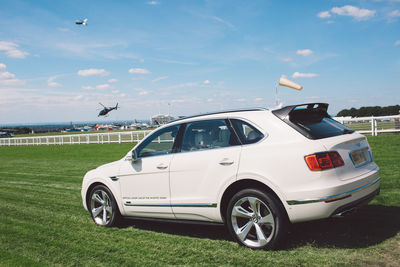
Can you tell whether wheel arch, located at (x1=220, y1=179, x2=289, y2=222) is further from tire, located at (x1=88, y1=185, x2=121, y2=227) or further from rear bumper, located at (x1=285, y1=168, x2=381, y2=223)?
tire, located at (x1=88, y1=185, x2=121, y2=227)

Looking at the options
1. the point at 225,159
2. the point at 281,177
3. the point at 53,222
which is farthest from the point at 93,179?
the point at 281,177

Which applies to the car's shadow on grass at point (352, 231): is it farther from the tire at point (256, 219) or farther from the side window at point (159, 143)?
the side window at point (159, 143)

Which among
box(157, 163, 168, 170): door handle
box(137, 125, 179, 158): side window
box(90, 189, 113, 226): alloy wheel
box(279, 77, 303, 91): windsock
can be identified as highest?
box(279, 77, 303, 91): windsock

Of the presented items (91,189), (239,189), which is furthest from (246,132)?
(91,189)

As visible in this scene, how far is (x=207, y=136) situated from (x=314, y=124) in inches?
56.5

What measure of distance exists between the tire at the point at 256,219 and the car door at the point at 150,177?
1087mm

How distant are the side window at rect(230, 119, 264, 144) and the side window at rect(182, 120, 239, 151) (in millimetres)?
95

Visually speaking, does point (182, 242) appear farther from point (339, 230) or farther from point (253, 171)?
point (339, 230)

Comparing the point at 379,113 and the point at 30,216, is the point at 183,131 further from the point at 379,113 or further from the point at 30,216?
the point at 379,113

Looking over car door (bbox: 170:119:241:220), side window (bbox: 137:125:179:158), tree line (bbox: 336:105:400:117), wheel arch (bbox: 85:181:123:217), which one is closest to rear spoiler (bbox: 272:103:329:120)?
car door (bbox: 170:119:241:220)

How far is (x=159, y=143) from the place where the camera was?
5648mm

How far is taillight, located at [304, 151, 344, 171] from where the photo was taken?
13.3 ft

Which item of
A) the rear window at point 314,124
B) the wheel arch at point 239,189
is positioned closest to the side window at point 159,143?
the wheel arch at point 239,189

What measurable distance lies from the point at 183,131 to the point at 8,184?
9096mm
